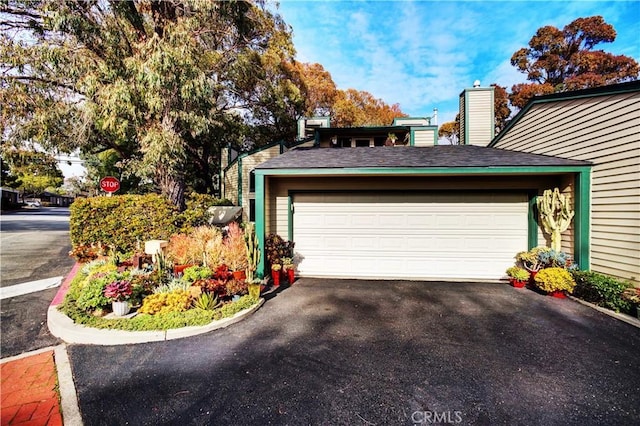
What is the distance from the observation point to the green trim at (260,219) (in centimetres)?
620

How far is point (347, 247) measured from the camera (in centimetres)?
695

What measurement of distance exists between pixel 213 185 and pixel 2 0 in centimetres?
1342

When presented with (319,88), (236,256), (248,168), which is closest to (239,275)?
(236,256)

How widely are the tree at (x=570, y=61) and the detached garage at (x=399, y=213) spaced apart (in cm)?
2219

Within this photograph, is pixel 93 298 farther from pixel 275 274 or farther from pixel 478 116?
pixel 478 116

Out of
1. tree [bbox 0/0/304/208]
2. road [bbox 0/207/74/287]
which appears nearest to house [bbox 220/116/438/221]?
tree [bbox 0/0/304/208]

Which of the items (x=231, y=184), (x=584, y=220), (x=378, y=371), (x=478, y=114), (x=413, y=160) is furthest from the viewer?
(x=231, y=184)

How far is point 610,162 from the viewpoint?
16.9ft

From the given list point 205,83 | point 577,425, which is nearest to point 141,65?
point 205,83

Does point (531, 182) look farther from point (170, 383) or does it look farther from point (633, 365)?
point (170, 383)

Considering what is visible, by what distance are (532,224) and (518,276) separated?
1.39 meters

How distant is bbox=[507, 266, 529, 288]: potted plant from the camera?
5988mm

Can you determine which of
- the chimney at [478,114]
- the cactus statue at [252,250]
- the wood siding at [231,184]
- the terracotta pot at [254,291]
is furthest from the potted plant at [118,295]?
the chimney at [478,114]

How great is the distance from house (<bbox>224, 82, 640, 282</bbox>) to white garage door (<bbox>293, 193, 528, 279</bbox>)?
0.03 metres
